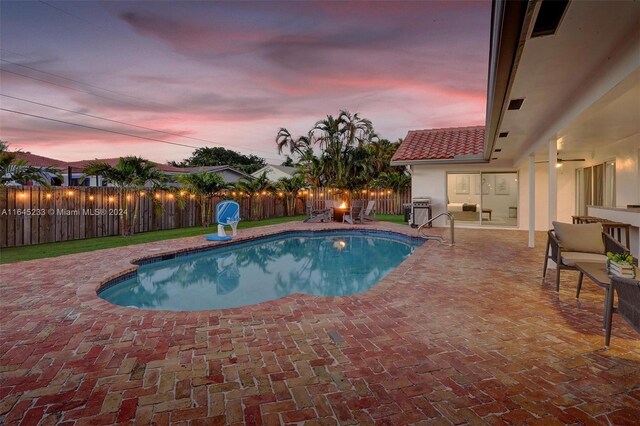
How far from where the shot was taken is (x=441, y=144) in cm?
1470

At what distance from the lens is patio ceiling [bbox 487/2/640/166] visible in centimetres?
268

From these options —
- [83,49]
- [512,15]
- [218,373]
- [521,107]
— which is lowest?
[218,373]

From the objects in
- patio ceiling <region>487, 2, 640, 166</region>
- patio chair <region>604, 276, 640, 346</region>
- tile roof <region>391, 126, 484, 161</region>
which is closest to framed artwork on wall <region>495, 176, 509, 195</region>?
tile roof <region>391, 126, 484, 161</region>

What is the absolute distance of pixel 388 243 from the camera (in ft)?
37.7

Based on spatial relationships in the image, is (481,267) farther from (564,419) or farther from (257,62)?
(257,62)

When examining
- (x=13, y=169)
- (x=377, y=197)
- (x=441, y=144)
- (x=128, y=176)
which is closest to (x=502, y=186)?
(x=441, y=144)

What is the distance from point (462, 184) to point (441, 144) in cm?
506

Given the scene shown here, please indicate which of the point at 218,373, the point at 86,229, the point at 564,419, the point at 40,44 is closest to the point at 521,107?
the point at 564,419

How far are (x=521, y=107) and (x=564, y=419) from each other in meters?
4.50

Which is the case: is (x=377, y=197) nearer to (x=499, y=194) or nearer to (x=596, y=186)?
(x=499, y=194)

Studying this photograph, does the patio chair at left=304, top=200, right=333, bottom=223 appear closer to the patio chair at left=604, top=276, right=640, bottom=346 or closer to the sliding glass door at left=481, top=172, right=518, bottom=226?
the sliding glass door at left=481, top=172, right=518, bottom=226

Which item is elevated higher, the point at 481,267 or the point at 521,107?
the point at 521,107

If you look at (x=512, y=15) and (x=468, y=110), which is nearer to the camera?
(x=512, y=15)

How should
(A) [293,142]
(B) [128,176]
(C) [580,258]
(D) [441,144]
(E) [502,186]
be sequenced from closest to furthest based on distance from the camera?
(C) [580,258] < (B) [128,176] < (D) [441,144] < (E) [502,186] < (A) [293,142]
